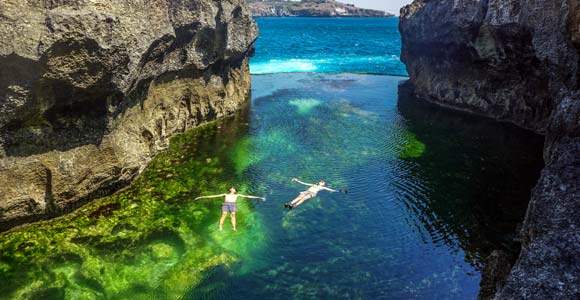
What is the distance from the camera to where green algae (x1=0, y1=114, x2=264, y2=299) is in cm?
1606

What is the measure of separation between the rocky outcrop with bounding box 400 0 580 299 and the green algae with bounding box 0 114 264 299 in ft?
37.6

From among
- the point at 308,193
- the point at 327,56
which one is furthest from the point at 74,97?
the point at 327,56

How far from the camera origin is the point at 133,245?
1862cm

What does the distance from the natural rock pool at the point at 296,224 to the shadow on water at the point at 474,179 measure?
0.10m

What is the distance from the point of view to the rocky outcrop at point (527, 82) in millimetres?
11711

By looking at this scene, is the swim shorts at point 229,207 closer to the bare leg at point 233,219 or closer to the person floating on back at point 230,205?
the person floating on back at point 230,205

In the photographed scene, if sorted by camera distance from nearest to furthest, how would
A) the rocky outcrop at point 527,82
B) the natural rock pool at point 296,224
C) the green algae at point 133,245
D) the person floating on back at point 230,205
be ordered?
the rocky outcrop at point 527,82, the green algae at point 133,245, the natural rock pool at point 296,224, the person floating on back at point 230,205

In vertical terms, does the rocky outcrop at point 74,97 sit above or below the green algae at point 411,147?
above

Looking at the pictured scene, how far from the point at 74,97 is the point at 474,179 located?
23260 mm

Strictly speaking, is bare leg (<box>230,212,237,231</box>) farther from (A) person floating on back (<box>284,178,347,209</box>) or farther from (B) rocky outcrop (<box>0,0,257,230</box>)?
(B) rocky outcrop (<box>0,0,257,230</box>)

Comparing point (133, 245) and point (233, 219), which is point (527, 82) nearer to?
point (233, 219)

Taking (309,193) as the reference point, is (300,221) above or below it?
below

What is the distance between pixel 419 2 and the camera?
50.2m

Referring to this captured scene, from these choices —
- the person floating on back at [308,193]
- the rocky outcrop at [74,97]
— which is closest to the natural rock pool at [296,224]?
the person floating on back at [308,193]
